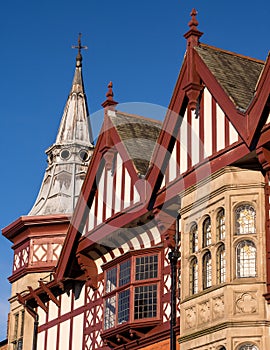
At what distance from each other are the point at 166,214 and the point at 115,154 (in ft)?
16.9

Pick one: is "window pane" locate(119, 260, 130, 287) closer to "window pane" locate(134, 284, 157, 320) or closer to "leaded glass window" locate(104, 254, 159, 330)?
"leaded glass window" locate(104, 254, 159, 330)

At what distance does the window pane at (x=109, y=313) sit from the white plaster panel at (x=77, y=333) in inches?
127

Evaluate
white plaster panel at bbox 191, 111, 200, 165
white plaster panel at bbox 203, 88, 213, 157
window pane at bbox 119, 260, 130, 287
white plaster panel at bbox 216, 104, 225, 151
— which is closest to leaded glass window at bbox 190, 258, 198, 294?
white plaster panel at bbox 191, 111, 200, 165

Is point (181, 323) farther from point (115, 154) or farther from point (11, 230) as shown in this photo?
point (11, 230)

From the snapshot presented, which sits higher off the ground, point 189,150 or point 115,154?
point 115,154

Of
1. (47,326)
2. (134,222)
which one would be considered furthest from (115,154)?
(47,326)

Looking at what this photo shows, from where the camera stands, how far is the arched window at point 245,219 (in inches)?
945

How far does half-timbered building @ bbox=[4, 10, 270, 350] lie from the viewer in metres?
23.6

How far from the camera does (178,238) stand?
2744cm

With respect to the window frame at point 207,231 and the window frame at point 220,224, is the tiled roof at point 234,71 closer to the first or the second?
the window frame at point 220,224

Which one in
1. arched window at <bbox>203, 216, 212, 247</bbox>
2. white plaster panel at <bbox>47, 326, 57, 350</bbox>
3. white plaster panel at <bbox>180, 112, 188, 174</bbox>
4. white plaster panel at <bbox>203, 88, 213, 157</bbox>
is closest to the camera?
arched window at <bbox>203, 216, 212, 247</bbox>

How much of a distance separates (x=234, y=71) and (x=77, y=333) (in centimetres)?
1209

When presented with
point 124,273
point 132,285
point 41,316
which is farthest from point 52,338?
point 132,285

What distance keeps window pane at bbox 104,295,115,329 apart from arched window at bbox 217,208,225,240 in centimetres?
665
